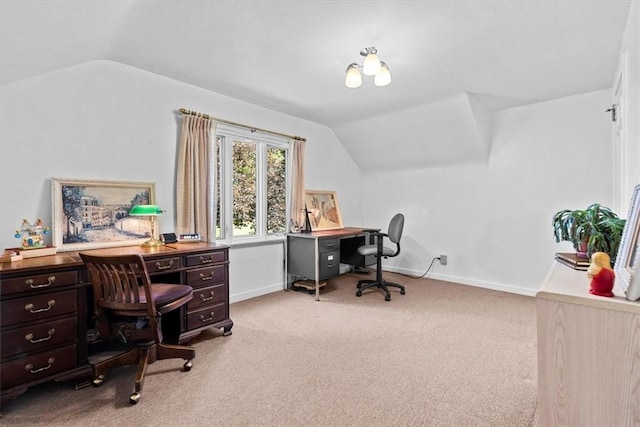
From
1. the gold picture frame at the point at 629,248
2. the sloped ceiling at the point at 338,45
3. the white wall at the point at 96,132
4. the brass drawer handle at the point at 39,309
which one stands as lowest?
the brass drawer handle at the point at 39,309

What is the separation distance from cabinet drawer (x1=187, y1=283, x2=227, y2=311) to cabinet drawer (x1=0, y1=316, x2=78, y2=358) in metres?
0.77

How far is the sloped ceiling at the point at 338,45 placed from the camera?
6.64 feet

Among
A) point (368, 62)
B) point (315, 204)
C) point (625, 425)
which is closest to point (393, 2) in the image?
point (368, 62)

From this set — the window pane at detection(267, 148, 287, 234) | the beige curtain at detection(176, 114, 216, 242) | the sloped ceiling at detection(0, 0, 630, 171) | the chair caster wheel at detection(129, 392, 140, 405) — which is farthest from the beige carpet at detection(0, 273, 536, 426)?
the sloped ceiling at detection(0, 0, 630, 171)

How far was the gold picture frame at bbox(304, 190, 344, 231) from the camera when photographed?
4.55 m

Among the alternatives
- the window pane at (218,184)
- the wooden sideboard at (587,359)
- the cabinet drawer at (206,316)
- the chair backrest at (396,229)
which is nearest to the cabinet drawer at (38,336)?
the cabinet drawer at (206,316)

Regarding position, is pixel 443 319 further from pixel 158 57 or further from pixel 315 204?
pixel 158 57

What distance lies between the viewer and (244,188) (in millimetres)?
3881

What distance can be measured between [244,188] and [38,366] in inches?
97.0

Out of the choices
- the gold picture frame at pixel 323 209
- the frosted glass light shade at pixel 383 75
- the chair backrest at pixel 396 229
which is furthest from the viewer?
the gold picture frame at pixel 323 209

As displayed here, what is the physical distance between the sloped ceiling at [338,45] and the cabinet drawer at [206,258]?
166 cm

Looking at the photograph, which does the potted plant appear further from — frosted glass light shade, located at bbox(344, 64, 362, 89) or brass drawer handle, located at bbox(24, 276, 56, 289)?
brass drawer handle, located at bbox(24, 276, 56, 289)

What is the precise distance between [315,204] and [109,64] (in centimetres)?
285

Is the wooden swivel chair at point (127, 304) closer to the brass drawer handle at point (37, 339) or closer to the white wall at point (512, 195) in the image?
the brass drawer handle at point (37, 339)
